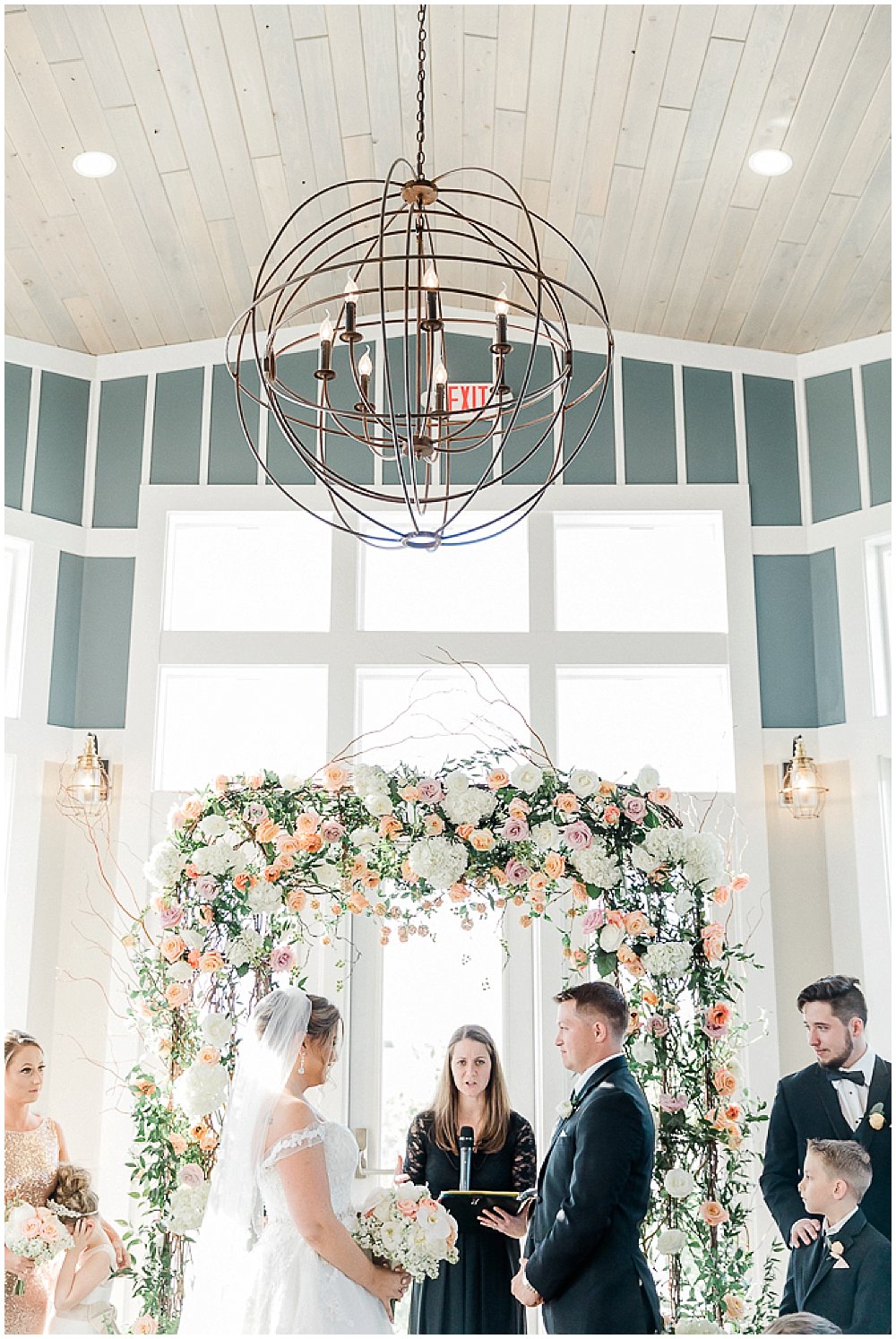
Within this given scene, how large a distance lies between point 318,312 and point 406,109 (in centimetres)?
134

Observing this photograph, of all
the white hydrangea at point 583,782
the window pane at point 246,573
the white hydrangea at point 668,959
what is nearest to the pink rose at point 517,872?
the white hydrangea at point 583,782

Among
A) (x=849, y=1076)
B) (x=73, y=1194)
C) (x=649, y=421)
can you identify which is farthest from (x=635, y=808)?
(x=649, y=421)

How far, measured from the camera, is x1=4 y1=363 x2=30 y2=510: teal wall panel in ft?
17.8

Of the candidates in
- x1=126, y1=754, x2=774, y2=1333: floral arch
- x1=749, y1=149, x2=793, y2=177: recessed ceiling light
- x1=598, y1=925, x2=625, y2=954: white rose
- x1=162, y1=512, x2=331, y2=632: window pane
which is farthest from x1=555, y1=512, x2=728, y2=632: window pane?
x1=598, y1=925, x2=625, y2=954: white rose

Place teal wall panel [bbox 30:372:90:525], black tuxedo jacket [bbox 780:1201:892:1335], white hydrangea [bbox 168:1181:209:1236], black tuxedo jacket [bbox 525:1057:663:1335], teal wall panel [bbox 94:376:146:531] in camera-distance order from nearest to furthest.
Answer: black tuxedo jacket [bbox 780:1201:892:1335]
black tuxedo jacket [bbox 525:1057:663:1335]
white hydrangea [bbox 168:1181:209:1236]
teal wall panel [bbox 30:372:90:525]
teal wall panel [bbox 94:376:146:531]

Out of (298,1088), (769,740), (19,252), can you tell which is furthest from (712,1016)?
(19,252)

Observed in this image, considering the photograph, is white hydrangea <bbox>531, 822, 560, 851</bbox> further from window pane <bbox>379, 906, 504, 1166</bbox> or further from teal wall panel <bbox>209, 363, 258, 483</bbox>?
teal wall panel <bbox>209, 363, 258, 483</bbox>

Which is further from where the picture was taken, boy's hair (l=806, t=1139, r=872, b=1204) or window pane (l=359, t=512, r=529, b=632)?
window pane (l=359, t=512, r=529, b=632)

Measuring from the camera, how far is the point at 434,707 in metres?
5.48

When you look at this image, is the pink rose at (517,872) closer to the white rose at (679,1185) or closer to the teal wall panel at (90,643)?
the white rose at (679,1185)

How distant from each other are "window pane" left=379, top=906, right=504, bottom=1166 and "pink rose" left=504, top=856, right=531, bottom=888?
1.24 metres

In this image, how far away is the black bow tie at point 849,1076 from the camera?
3820 mm

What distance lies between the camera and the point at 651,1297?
3221 mm

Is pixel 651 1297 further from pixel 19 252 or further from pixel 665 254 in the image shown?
pixel 19 252
